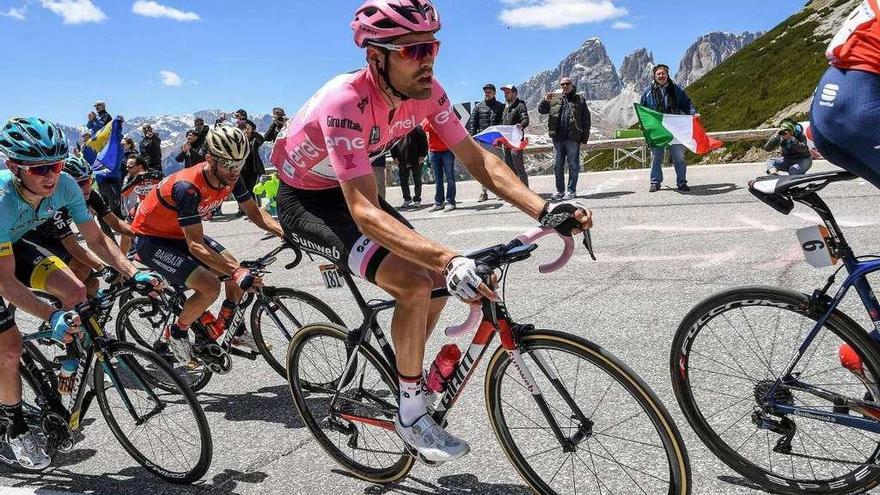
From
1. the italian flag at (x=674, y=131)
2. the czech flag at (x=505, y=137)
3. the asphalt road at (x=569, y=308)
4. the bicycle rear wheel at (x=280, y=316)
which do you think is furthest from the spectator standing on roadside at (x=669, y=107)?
the bicycle rear wheel at (x=280, y=316)

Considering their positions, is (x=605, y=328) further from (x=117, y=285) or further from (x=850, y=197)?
(x=850, y=197)

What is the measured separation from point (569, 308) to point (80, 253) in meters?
4.10

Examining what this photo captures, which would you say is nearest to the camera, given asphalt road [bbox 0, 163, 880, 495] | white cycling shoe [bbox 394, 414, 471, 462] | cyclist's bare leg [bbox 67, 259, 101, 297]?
white cycling shoe [bbox 394, 414, 471, 462]

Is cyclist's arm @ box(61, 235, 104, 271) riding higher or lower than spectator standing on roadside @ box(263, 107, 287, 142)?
lower

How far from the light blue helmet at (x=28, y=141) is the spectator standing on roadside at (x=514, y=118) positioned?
9.33m

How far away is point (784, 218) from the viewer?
8.59 m

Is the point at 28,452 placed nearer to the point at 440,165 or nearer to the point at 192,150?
the point at 440,165

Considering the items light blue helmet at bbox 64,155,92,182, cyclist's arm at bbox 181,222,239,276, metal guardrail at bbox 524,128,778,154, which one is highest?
light blue helmet at bbox 64,155,92,182

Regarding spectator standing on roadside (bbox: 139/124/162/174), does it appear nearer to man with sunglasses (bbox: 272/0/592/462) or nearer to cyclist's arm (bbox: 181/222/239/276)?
cyclist's arm (bbox: 181/222/239/276)

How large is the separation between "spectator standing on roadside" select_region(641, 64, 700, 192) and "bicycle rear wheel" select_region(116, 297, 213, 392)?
9.24 meters

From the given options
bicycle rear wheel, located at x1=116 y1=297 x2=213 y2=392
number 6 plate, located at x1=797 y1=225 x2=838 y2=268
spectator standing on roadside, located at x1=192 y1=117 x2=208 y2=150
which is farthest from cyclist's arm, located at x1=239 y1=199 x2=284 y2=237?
spectator standing on roadside, located at x1=192 y1=117 x2=208 y2=150

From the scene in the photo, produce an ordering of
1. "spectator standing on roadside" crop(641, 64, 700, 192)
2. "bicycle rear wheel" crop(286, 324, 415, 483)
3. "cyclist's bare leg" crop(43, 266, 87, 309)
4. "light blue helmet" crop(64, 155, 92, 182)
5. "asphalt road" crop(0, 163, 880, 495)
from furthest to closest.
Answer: "spectator standing on roadside" crop(641, 64, 700, 192)
"light blue helmet" crop(64, 155, 92, 182)
"cyclist's bare leg" crop(43, 266, 87, 309)
"asphalt road" crop(0, 163, 880, 495)
"bicycle rear wheel" crop(286, 324, 415, 483)

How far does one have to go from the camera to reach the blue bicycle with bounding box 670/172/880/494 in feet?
8.87

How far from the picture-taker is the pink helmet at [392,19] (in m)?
2.98
